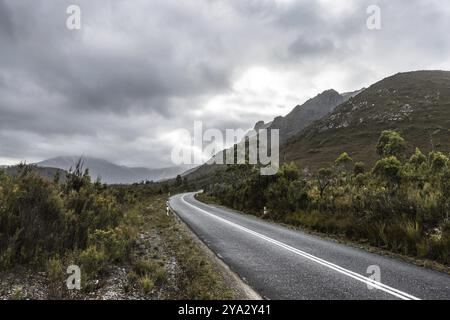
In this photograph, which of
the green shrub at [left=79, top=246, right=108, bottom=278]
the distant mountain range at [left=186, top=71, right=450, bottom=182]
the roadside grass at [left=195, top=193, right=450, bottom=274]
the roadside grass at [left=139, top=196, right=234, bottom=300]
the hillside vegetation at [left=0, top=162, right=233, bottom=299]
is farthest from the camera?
the distant mountain range at [left=186, top=71, right=450, bottom=182]

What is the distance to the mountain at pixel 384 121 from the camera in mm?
85969

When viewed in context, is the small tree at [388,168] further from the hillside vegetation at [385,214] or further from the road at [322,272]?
the road at [322,272]

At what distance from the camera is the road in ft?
20.7

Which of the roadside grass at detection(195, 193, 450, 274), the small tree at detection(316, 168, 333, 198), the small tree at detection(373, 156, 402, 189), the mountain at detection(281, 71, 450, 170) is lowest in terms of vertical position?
the roadside grass at detection(195, 193, 450, 274)

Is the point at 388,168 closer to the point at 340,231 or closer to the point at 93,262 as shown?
the point at 340,231

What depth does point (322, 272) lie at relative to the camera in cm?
777

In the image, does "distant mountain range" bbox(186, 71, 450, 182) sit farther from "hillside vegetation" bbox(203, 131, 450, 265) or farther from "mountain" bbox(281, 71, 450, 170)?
"hillside vegetation" bbox(203, 131, 450, 265)

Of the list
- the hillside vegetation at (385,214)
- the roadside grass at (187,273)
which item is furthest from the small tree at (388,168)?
the roadside grass at (187,273)

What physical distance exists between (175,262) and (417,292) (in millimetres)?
5796

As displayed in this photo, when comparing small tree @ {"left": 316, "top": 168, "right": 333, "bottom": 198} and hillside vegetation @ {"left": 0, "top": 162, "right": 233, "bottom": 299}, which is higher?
small tree @ {"left": 316, "top": 168, "right": 333, "bottom": 198}

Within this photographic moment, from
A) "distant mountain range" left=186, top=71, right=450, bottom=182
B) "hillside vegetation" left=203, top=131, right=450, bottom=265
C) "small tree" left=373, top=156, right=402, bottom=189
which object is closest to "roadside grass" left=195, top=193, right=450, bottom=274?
"hillside vegetation" left=203, top=131, right=450, bottom=265
